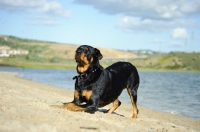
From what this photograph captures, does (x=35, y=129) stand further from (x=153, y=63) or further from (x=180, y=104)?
(x=153, y=63)

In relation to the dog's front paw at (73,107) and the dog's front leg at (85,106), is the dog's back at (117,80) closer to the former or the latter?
the dog's front leg at (85,106)

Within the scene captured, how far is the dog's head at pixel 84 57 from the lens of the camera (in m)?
8.12

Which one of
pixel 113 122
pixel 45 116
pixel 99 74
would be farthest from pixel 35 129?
pixel 99 74

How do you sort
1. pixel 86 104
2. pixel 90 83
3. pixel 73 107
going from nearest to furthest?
pixel 73 107, pixel 86 104, pixel 90 83

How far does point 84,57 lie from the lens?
27.0 feet

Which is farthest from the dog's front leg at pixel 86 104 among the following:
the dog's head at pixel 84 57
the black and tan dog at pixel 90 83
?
the dog's head at pixel 84 57

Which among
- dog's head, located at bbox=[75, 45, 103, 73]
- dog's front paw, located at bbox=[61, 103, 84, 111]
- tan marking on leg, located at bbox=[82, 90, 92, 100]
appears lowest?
dog's front paw, located at bbox=[61, 103, 84, 111]

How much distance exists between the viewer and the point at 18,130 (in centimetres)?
541

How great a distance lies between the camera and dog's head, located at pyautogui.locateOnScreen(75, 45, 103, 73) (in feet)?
26.7

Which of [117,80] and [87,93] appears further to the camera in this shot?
[117,80]

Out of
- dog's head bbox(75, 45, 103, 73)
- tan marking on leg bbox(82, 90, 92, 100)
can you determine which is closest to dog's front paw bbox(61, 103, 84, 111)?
tan marking on leg bbox(82, 90, 92, 100)

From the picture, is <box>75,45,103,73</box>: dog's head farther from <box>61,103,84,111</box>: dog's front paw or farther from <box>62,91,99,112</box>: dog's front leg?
<box>61,103,84,111</box>: dog's front paw

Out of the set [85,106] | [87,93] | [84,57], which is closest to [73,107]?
[85,106]

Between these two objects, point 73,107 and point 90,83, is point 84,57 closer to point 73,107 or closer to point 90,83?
point 90,83
